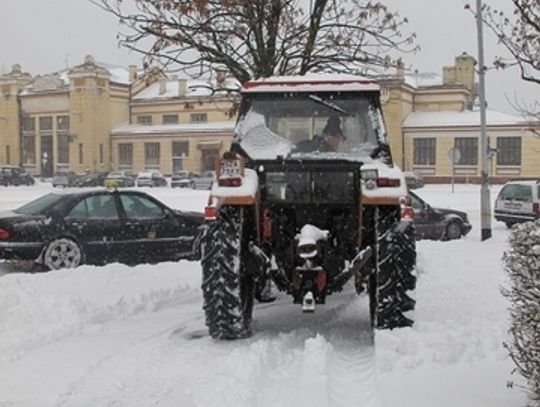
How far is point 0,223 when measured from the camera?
1166 centimetres

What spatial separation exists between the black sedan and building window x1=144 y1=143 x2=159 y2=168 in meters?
52.8

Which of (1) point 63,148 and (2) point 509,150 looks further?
(1) point 63,148

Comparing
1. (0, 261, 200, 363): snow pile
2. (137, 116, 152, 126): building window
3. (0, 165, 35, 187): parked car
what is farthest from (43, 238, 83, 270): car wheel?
(137, 116, 152, 126): building window

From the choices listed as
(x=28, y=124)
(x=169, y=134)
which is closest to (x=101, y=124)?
(x=169, y=134)

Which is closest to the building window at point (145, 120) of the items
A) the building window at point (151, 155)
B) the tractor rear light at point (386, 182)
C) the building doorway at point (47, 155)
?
the building window at point (151, 155)

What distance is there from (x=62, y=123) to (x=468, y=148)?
36.1 metres

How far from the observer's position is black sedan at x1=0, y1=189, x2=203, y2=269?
11.7 m

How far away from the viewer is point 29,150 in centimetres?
7125

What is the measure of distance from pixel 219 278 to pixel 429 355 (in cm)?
195

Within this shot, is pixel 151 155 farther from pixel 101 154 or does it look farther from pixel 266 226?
pixel 266 226

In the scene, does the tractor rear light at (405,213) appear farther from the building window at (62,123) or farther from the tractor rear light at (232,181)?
the building window at (62,123)

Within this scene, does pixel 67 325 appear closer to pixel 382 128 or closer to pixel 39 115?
pixel 382 128

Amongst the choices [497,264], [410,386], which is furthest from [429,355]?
[497,264]

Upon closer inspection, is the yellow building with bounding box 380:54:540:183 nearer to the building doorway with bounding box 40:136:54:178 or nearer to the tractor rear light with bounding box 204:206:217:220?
the building doorway with bounding box 40:136:54:178
